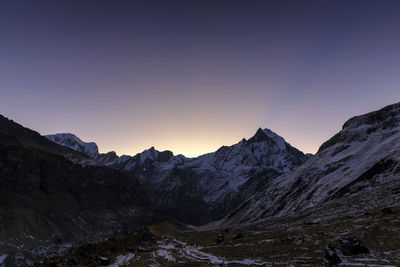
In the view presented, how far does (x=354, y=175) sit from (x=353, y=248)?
231 feet

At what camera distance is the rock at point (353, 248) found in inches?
920

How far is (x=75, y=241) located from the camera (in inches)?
6117

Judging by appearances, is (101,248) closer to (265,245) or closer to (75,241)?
(265,245)

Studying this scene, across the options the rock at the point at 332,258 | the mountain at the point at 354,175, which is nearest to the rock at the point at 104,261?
the rock at the point at 332,258

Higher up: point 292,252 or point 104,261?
point 292,252

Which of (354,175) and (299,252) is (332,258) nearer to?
(299,252)

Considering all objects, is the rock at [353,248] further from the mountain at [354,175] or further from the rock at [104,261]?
the mountain at [354,175]

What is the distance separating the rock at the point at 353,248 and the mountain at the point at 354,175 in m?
26.7

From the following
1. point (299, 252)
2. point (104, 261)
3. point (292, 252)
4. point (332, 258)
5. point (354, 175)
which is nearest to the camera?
point (332, 258)

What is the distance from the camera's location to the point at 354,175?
276ft

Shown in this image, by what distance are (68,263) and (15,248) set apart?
128 m

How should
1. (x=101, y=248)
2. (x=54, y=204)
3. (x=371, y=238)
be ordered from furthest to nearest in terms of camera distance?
1. (x=54, y=204)
2. (x=101, y=248)
3. (x=371, y=238)

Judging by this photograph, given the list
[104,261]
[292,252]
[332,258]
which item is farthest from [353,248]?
[104,261]

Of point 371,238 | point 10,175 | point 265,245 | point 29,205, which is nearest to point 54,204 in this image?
point 29,205
